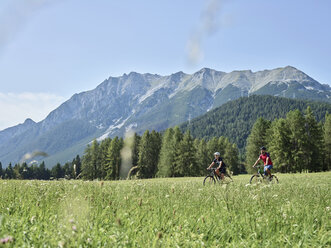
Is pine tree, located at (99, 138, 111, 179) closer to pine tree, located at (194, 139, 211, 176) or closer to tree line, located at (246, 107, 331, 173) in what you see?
pine tree, located at (194, 139, 211, 176)

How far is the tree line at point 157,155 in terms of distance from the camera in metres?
73.5

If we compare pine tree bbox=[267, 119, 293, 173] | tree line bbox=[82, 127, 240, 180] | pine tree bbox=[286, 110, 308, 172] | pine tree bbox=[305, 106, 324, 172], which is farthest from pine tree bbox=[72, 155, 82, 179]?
pine tree bbox=[305, 106, 324, 172]

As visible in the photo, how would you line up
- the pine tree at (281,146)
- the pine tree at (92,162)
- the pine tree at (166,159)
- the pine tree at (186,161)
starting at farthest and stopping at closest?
the pine tree at (92,162), the pine tree at (166,159), the pine tree at (186,161), the pine tree at (281,146)

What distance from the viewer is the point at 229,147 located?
94312 mm

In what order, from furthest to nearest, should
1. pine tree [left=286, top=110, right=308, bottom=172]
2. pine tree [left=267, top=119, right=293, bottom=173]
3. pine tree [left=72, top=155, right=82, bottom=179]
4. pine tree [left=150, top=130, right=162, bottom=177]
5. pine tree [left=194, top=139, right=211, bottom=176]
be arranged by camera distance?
pine tree [left=194, top=139, right=211, bottom=176], pine tree [left=150, top=130, right=162, bottom=177], pine tree [left=267, top=119, right=293, bottom=173], pine tree [left=286, top=110, right=308, bottom=172], pine tree [left=72, top=155, right=82, bottom=179]

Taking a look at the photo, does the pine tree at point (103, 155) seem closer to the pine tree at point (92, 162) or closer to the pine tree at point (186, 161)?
the pine tree at point (92, 162)

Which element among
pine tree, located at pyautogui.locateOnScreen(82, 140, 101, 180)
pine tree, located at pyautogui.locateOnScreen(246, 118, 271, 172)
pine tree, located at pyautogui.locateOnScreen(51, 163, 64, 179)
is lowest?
pine tree, located at pyautogui.locateOnScreen(51, 163, 64, 179)

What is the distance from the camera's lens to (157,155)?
84188 millimetres

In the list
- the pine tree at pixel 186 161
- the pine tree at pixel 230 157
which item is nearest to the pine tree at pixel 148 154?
the pine tree at pixel 186 161

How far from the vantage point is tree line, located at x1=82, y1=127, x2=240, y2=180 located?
241 ft

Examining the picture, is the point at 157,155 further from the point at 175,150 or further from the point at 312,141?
the point at 312,141

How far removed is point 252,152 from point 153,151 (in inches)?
1158

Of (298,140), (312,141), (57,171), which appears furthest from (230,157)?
(57,171)

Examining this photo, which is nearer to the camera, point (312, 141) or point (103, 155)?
point (312, 141)
